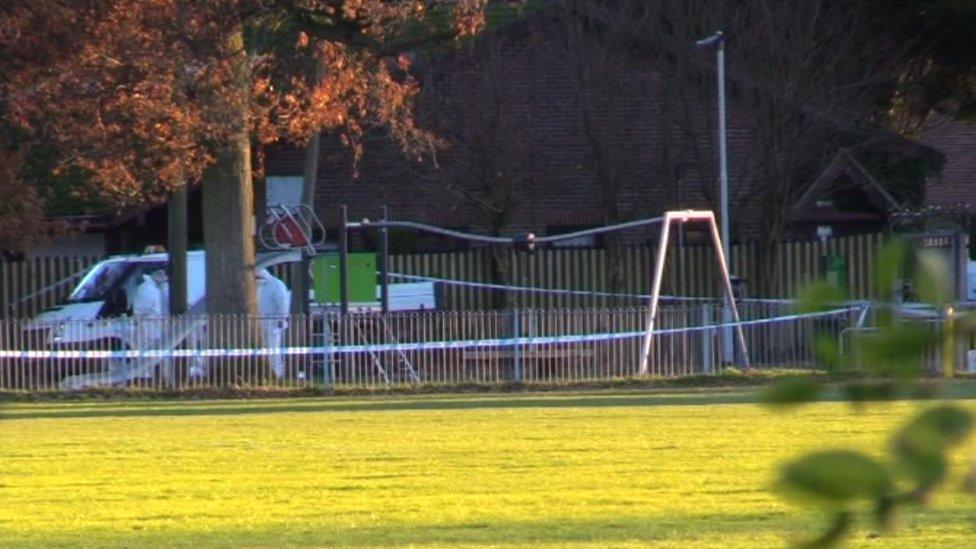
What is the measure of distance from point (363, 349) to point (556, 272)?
9566 mm

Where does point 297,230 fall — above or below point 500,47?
below

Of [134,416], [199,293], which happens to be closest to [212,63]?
[134,416]

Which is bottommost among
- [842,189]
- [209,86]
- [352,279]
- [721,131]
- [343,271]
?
[352,279]

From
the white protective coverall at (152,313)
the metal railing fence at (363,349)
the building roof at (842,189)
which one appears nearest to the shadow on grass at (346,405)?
the metal railing fence at (363,349)

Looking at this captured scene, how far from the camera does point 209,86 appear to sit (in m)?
23.1

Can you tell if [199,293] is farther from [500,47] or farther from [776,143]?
[776,143]

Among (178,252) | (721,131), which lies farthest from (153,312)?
(721,131)

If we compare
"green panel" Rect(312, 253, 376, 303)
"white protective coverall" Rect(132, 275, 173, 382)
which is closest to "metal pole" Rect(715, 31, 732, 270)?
"green panel" Rect(312, 253, 376, 303)

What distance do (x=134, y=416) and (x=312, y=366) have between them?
4.48 m

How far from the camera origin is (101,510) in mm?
10969

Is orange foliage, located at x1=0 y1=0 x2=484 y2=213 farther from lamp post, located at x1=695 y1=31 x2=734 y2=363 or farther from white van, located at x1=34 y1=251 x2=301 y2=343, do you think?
lamp post, located at x1=695 y1=31 x2=734 y2=363

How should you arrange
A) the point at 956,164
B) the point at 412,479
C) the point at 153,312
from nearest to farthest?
the point at 412,479
the point at 153,312
the point at 956,164

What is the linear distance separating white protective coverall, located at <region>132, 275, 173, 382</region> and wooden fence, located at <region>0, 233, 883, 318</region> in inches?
186

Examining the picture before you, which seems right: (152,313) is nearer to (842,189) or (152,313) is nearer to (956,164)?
(842,189)
